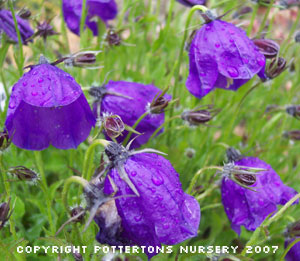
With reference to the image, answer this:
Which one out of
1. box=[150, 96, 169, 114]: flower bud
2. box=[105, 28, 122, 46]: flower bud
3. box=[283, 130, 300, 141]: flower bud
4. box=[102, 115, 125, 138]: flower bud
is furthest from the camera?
box=[283, 130, 300, 141]: flower bud

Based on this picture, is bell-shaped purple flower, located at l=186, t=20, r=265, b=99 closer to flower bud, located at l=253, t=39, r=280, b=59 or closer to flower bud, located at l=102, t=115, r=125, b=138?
flower bud, located at l=253, t=39, r=280, b=59

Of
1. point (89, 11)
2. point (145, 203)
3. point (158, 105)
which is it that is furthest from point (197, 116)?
point (89, 11)

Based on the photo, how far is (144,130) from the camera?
1526mm

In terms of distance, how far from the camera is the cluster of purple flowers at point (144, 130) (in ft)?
3.30

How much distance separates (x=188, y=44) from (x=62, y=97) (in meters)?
0.63

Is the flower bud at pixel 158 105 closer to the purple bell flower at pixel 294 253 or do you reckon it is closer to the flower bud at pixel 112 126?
the flower bud at pixel 112 126

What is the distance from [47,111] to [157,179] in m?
0.51

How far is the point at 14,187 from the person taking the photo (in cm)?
173

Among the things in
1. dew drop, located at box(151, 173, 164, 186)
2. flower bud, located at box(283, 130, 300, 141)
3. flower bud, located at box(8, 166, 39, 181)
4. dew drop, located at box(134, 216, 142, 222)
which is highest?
dew drop, located at box(151, 173, 164, 186)

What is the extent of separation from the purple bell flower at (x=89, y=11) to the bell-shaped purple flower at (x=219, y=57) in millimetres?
618

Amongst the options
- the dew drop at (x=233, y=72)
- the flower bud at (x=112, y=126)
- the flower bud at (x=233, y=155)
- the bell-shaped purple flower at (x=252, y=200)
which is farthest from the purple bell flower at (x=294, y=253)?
the flower bud at (x=112, y=126)

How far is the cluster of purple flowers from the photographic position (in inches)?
39.6

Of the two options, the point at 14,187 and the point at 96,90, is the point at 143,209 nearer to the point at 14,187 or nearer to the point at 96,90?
Answer: the point at 96,90

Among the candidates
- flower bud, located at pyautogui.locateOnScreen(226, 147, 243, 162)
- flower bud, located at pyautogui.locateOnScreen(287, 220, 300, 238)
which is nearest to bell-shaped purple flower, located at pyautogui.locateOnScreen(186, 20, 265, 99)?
flower bud, located at pyautogui.locateOnScreen(226, 147, 243, 162)
